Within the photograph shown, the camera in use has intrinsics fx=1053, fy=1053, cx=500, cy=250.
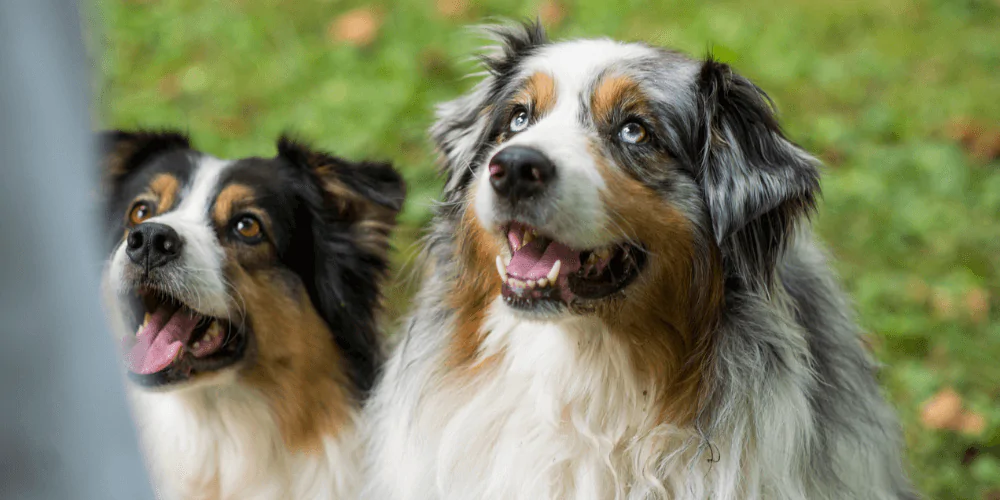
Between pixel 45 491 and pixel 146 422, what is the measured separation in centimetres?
265

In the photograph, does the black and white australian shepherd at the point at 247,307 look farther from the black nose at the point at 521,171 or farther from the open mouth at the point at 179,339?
the black nose at the point at 521,171

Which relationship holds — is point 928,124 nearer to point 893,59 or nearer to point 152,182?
point 893,59

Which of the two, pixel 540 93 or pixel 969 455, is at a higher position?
pixel 540 93

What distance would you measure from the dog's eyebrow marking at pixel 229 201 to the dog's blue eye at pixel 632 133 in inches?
54.3

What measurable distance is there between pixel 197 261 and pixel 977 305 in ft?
12.6

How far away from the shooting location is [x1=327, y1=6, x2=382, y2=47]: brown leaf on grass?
6.95 m

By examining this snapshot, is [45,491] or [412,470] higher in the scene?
[45,491]

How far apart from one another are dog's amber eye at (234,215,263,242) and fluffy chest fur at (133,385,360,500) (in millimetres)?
525

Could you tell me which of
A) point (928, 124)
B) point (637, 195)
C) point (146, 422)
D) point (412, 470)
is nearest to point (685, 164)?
point (637, 195)

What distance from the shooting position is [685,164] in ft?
9.82

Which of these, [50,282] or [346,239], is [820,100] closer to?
[346,239]

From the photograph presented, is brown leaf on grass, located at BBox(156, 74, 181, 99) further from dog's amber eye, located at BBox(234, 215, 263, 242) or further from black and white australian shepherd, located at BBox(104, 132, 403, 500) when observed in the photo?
dog's amber eye, located at BBox(234, 215, 263, 242)

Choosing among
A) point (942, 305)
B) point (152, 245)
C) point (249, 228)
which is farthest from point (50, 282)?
point (942, 305)

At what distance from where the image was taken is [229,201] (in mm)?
Answer: 3592
